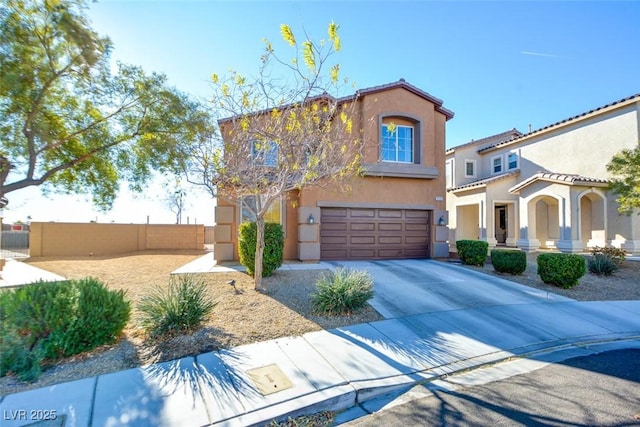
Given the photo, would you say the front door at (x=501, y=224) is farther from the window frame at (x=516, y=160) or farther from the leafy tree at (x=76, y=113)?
the leafy tree at (x=76, y=113)

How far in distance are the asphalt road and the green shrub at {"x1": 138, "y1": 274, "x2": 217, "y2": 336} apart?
133 inches

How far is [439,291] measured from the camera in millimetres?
8156

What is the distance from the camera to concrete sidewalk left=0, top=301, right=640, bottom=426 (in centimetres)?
337

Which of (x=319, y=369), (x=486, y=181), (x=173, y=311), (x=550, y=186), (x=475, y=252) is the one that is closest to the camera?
(x=319, y=369)

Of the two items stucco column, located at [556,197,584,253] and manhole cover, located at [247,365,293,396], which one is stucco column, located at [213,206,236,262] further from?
stucco column, located at [556,197,584,253]

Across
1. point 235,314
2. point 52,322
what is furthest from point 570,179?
point 52,322

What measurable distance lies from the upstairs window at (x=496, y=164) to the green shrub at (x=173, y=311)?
23.4 meters

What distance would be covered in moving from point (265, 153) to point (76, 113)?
455cm

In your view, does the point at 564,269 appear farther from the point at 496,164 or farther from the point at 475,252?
the point at 496,164

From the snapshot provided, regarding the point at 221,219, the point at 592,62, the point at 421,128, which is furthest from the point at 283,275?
the point at 592,62

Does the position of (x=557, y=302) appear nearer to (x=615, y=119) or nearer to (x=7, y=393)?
(x=7, y=393)

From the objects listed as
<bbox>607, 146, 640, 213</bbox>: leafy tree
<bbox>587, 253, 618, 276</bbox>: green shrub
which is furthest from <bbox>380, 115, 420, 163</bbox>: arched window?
<bbox>607, 146, 640, 213</bbox>: leafy tree

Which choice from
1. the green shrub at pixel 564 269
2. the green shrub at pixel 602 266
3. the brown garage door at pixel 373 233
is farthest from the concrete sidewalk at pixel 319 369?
the brown garage door at pixel 373 233

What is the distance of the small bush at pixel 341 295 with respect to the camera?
6.42 meters
